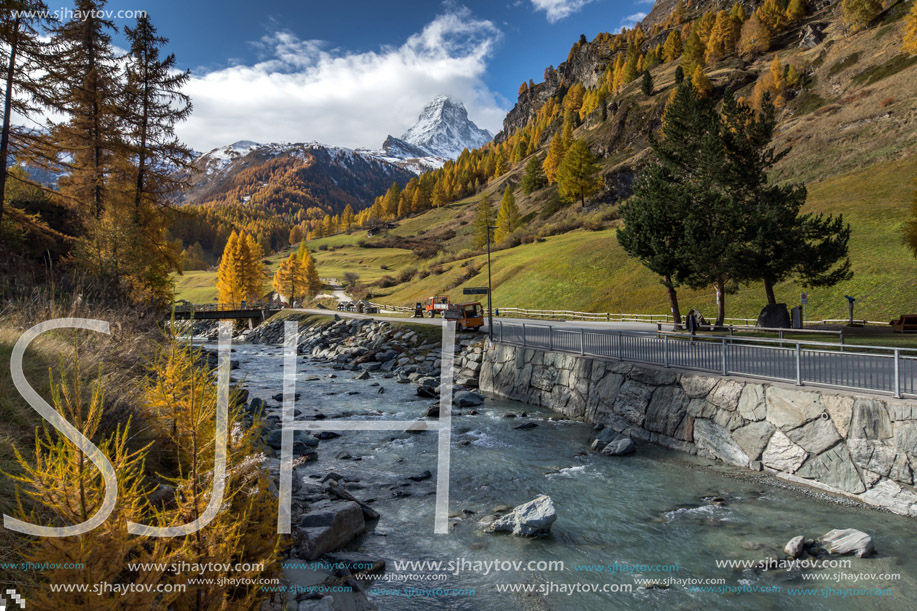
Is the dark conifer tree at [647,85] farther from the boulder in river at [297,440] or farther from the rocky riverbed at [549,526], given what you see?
the boulder in river at [297,440]

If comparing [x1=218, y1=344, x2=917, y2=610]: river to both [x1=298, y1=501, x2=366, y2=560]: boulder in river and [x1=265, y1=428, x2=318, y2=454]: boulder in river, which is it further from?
[x1=265, y1=428, x2=318, y2=454]: boulder in river

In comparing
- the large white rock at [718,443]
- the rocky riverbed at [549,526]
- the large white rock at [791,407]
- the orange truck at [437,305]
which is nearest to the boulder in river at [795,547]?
the rocky riverbed at [549,526]

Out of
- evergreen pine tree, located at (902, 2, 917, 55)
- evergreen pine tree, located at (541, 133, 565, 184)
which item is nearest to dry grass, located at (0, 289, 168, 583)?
evergreen pine tree, located at (902, 2, 917, 55)

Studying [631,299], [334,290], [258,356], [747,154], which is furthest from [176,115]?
[334,290]

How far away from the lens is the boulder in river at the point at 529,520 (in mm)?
8359

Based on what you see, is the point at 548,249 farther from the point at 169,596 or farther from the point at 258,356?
the point at 169,596

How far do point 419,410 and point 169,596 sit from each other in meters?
14.9

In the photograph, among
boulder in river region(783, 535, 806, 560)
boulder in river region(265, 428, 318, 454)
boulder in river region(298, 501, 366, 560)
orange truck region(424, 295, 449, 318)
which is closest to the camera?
boulder in river region(298, 501, 366, 560)

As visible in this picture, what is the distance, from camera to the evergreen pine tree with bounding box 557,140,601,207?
82.3m

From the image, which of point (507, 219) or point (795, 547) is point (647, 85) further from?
point (795, 547)

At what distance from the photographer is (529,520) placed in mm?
8438

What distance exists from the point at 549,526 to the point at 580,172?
82.1 metres

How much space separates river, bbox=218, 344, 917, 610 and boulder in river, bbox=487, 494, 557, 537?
0.19 m

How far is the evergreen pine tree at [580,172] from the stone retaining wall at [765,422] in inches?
2840
